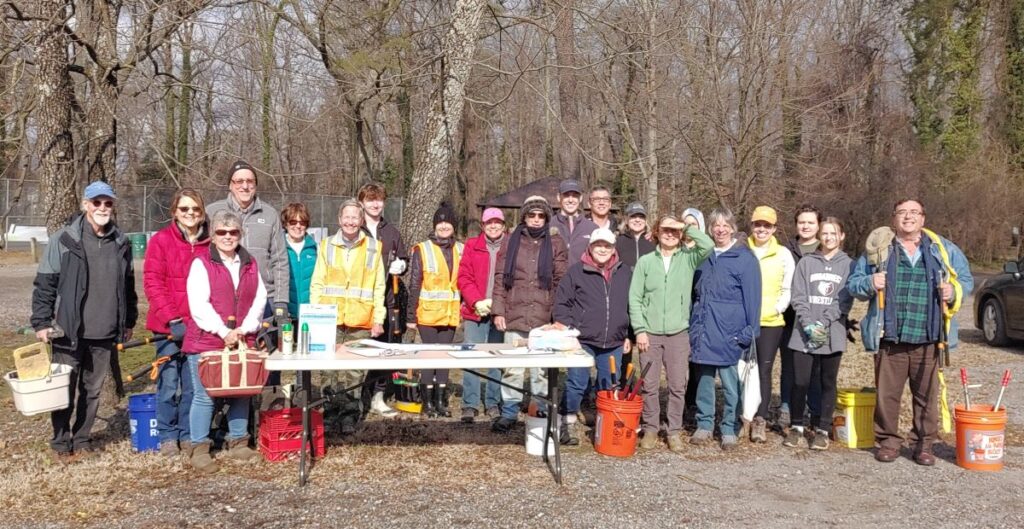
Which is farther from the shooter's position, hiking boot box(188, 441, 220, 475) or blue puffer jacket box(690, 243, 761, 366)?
blue puffer jacket box(690, 243, 761, 366)

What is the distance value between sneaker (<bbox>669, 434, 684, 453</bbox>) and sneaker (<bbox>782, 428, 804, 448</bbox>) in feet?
2.63

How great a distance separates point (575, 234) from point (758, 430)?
6.93ft

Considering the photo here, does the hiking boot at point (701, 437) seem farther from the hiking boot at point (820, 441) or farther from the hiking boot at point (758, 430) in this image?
the hiking boot at point (820, 441)

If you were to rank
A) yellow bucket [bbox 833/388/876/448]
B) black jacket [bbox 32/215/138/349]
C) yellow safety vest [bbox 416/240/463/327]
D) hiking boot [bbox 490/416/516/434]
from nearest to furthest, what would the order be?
black jacket [bbox 32/215/138/349] < yellow bucket [bbox 833/388/876/448] < hiking boot [bbox 490/416/516/434] < yellow safety vest [bbox 416/240/463/327]

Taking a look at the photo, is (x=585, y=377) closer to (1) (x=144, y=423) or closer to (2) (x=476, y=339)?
(2) (x=476, y=339)

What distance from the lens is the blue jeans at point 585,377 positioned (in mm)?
5977

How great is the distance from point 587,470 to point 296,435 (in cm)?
196

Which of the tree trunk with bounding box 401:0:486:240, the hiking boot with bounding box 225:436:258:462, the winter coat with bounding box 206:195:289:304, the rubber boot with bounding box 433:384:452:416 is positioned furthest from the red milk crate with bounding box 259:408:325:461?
the tree trunk with bounding box 401:0:486:240

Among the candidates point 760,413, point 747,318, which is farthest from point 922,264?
point 760,413

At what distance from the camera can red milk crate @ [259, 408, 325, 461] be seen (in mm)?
5316

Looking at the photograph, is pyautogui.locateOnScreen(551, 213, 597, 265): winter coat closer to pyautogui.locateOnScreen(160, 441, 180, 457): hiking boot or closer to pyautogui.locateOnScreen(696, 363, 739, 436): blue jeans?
pyautogui.locateOnScreen(696, 363, 739, 436): blue jeans

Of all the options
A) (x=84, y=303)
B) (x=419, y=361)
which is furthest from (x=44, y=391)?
(x=419, y=361)

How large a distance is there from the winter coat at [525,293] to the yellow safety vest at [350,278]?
95 centimetres

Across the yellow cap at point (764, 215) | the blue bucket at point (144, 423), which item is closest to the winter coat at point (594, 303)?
the yellow cap at point (764, 215)
